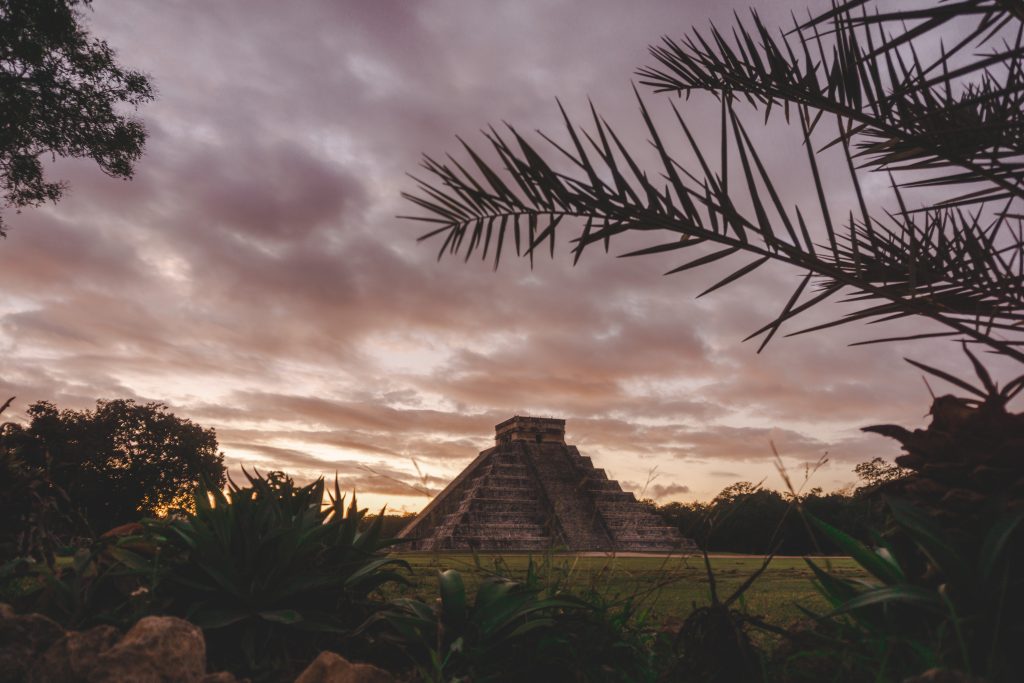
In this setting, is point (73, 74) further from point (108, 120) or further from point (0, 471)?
point (0, 471)

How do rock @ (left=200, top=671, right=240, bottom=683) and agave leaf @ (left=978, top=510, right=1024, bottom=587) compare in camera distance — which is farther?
rock @ (left=200, top=671, right=240, bottom=683)

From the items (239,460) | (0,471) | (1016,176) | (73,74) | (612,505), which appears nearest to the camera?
(1016,176)

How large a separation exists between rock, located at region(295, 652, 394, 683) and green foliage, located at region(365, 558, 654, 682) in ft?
1.04

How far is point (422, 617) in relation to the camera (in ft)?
7.20

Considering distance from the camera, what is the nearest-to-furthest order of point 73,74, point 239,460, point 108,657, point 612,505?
point 108,657 → point 239,460 → point 73,74 → point 612,505

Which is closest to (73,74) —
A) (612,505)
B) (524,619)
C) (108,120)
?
(108,120)

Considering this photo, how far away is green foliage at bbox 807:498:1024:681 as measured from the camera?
1.37 m

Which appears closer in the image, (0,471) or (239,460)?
(239,460)

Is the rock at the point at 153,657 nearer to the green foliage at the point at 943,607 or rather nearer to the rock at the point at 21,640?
the rock at the point at 21,640

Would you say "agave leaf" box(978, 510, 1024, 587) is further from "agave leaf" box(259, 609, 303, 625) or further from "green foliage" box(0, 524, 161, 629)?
"green foliage" box(0, 524, 161, 629)

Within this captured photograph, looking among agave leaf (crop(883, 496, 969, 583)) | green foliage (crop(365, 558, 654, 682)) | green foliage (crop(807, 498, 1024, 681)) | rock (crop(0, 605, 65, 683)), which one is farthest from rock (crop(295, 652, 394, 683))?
agave leaf (crop(883, 496, 969, 583))

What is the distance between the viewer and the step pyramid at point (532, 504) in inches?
1243

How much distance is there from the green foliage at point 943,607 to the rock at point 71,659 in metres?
1.69

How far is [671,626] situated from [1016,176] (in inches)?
73.7
